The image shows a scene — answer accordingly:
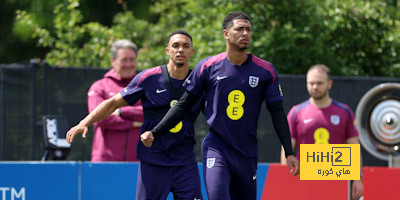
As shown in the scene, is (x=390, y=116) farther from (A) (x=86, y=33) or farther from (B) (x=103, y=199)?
(A) (x=86, y=33)

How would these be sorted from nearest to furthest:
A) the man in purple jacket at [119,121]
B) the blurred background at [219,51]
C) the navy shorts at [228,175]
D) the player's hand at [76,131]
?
1. the navy shorts at [228,175]
2. the player's hand at [76,131]
3. the man in purple jacket at [119,121]
4. the blurred background at [219,51]

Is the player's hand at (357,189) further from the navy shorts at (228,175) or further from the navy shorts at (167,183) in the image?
the navy shorts at (167,183)

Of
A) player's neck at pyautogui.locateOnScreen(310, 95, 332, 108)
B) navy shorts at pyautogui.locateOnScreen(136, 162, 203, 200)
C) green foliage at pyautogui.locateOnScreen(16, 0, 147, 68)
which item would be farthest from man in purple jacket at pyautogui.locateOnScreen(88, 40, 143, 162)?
green foliage at pyautogui.locateOnScreen(16, 0, 147, 68)

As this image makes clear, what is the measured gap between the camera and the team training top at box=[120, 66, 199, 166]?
6605 millimetres

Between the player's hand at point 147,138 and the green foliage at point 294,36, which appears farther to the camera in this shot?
the green foliage at point 294,36

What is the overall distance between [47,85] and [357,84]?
453 cm

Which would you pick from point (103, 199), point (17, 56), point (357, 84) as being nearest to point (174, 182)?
point (103, 199)

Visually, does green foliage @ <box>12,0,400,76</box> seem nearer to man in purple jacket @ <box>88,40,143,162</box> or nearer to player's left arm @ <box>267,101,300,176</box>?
man in purple jacket @ <box>88,40,143,162</box>

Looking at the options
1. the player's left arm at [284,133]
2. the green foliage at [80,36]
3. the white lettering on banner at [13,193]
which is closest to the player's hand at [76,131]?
the player's left arm at [284,133]

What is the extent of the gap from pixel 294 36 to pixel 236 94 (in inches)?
244

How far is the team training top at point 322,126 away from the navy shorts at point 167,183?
7.32 ft

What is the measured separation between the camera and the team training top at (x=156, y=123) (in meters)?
6.61

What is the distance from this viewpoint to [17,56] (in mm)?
19953

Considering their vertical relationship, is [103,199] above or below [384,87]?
below
